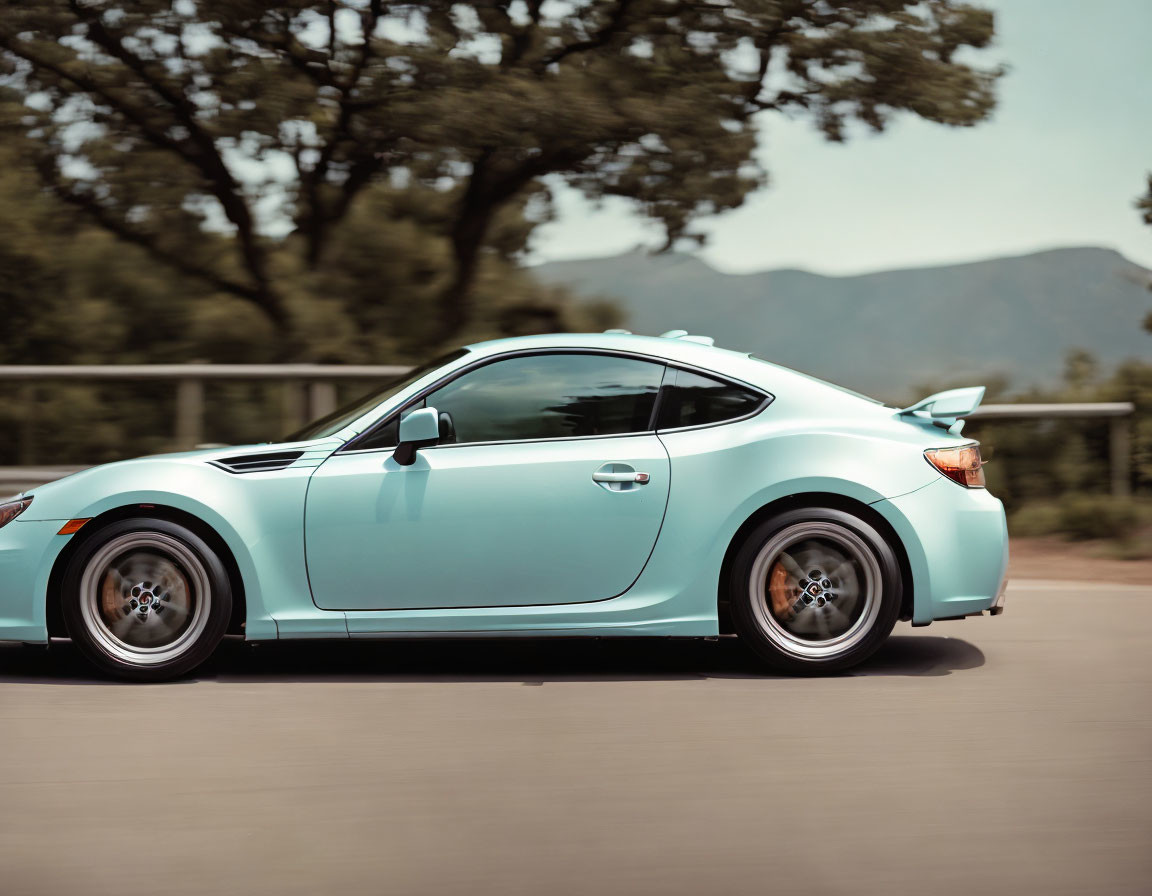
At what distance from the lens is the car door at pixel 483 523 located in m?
5.68

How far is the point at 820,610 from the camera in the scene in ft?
19.3

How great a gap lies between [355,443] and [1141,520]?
22.2ft

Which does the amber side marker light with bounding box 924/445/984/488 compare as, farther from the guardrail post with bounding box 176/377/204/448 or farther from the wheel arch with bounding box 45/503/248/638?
the guardrail post with bounding box 176/377/204/448

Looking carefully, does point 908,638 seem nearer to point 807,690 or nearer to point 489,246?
point 807,690

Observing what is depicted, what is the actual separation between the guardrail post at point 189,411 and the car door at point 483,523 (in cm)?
453

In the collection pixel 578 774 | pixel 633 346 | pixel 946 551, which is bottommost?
pixel 578 774

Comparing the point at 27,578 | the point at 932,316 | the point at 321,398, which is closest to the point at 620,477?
the point at 27,578

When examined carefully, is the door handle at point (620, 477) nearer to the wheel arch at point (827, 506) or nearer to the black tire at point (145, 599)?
the wheel arch at point (827, 506)

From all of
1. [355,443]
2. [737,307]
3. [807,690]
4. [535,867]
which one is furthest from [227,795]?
→ [737,307]

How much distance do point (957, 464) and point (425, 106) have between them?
696 cm

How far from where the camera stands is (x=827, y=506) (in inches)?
233

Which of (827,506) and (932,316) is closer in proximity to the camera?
(827,506)

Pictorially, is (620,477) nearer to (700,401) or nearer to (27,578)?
(700,401)


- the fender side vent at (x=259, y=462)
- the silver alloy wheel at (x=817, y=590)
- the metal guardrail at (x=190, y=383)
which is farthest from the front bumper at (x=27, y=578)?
the metal guardrail at (x=190, y=383)
